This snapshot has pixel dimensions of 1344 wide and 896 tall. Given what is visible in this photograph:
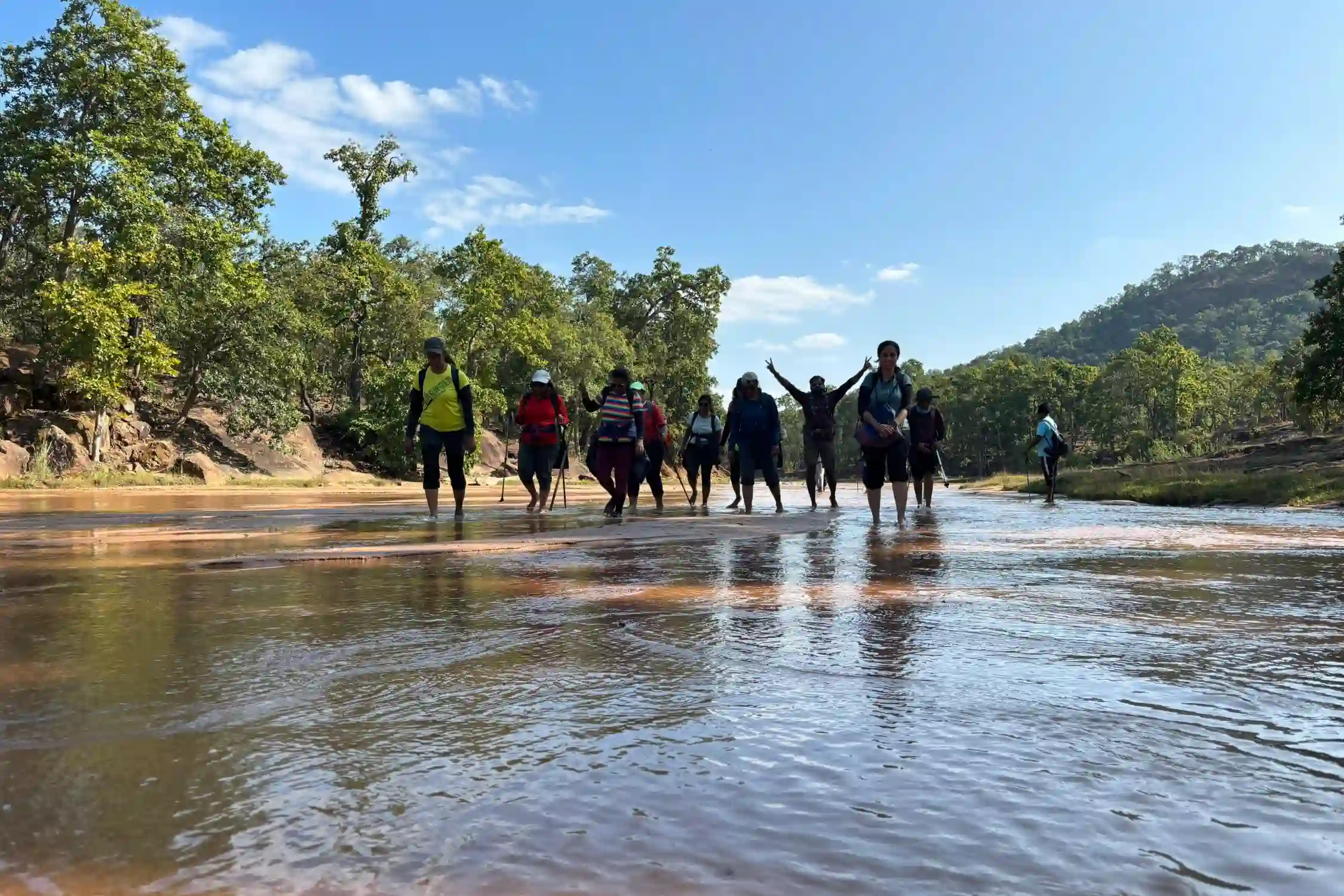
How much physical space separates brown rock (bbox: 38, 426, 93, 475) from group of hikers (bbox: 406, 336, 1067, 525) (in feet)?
69.3

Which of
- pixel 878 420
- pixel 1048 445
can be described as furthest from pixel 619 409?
pixel 1048 445

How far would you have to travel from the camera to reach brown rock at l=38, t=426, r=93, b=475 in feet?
82.5

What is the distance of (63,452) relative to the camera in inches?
1015


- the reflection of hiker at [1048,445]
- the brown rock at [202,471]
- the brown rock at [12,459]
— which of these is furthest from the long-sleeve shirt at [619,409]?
the brown rock at [202,471]

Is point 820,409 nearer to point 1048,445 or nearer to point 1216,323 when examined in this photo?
point 1048,445

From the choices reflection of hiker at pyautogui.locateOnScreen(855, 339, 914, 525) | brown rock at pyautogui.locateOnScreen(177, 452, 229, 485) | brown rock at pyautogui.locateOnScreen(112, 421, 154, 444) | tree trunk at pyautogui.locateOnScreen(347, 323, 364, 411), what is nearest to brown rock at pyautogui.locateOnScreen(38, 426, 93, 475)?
brown rock at pyautogui.locateOnScreen(112, 421, 154, 444)

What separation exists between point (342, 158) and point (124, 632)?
4170 cm

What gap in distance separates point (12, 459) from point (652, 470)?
21693 millimetres

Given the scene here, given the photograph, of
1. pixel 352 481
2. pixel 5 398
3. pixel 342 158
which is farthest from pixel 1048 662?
pixel 342 158

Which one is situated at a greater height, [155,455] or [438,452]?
[155,455]

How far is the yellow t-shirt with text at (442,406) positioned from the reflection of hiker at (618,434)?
1379 mm

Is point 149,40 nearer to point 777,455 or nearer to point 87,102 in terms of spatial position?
point 87,102

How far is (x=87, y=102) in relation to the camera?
28812mm

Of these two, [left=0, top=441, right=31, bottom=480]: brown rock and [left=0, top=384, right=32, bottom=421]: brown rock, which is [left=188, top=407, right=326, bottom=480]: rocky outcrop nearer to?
[left=0, top=384, right=32, bottom=421]: brown rock
